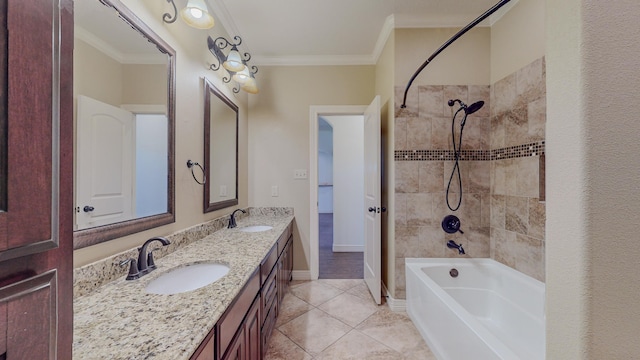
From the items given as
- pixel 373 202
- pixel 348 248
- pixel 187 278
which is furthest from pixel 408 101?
pixel 348 248

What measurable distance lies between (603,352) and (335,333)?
5.47 feet

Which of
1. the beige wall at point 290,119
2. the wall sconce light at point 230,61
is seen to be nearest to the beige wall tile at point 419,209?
the beige wall at point 290,119

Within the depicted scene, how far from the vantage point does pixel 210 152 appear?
6.35ft

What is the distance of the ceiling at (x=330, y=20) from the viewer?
6.61 feet

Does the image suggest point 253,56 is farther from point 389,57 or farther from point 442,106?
point 442,106

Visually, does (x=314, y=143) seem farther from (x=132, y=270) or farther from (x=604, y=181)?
(x=604, y=181)

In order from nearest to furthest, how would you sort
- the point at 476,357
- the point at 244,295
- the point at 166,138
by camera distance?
the point at 244,295 < the point at 476,357 < the point at 166,138

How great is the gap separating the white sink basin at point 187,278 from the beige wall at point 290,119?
164cm

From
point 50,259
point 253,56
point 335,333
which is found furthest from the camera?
point 253,56

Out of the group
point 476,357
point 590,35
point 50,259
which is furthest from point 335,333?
point 590,35

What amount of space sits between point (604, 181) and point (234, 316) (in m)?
1.20

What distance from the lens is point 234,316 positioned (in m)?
0.99

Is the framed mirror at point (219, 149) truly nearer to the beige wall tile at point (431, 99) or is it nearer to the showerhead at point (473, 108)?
the beige wall tile at point (431, 99)

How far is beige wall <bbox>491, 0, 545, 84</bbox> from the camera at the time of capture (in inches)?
67.2
